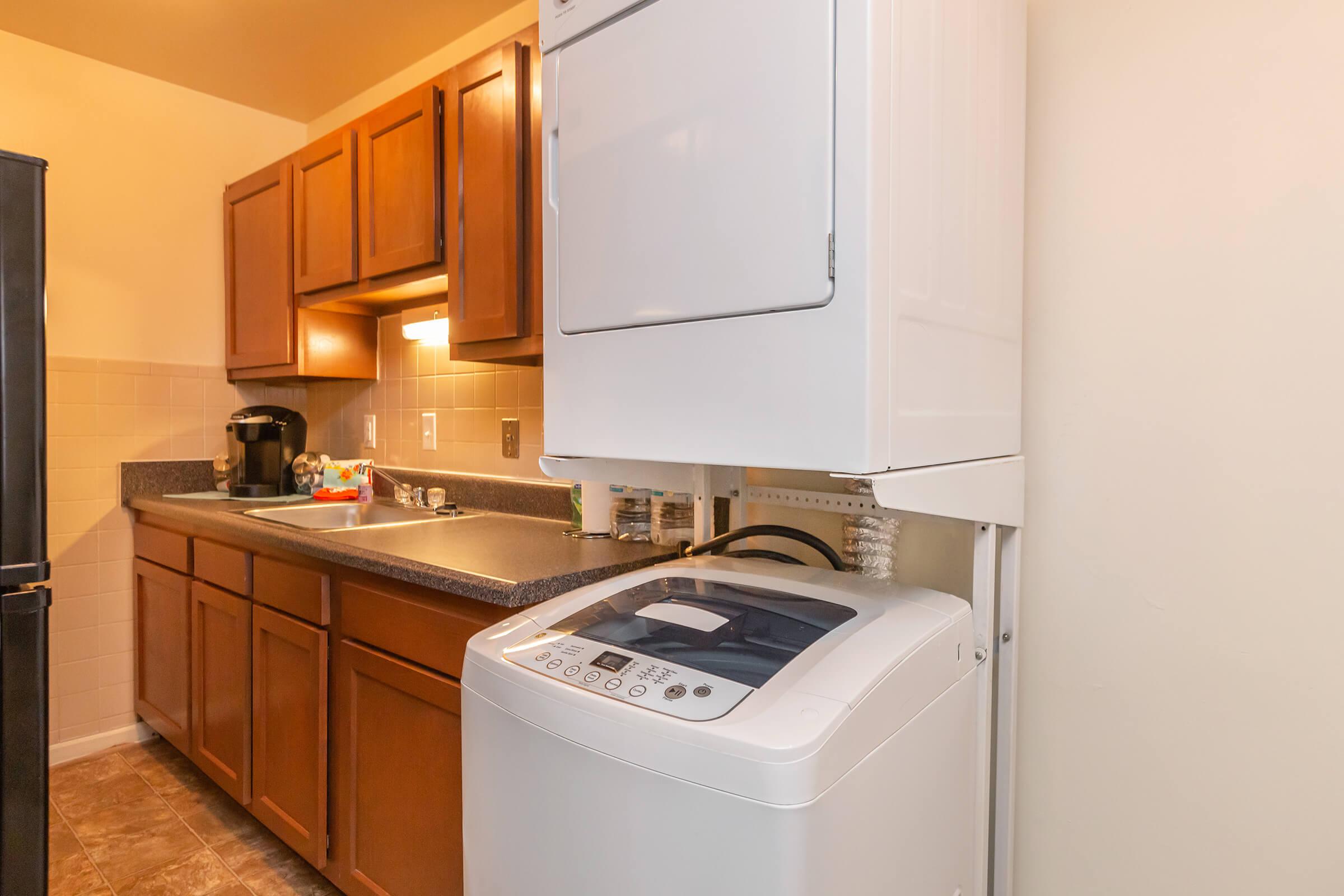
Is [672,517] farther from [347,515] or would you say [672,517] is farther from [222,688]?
[222,688]

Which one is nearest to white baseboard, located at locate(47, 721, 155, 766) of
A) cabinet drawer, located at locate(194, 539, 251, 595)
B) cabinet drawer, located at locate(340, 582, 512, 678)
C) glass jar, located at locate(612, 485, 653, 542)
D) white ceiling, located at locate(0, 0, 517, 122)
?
cabinet drawer, located at locate(194, 539, 251, 595)

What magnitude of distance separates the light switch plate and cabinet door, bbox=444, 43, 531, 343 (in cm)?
42

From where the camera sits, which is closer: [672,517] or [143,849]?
[672,517]

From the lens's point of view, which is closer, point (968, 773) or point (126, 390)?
point (968, 773)

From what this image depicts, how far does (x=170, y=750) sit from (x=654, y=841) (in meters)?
2.79

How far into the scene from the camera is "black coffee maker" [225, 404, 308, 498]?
2637 mm

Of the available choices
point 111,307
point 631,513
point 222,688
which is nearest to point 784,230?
point 631,513

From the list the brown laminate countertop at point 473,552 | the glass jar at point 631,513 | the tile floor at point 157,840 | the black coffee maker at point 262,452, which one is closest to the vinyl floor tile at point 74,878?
the tile floor at point 157,840

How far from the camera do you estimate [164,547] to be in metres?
2.51

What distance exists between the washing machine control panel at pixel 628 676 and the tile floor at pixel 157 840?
145 centimetres

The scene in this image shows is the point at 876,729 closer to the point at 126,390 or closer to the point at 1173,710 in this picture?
the point at 1173,710

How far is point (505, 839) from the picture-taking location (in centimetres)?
91

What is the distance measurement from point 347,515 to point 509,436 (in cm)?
67

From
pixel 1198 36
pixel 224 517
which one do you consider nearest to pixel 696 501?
pixel 1198 36
